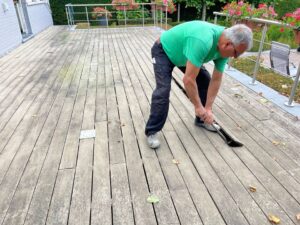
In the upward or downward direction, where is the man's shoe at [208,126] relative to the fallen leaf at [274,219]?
upward

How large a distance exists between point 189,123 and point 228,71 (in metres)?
2.04

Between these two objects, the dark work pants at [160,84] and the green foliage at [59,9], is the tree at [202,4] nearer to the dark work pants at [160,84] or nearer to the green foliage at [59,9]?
the green foliage at [59,9]

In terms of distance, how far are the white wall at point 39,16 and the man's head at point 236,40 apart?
8.52 m

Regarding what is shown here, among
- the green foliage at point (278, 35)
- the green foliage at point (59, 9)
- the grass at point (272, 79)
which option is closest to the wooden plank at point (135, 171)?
the grass at point (272, 79)

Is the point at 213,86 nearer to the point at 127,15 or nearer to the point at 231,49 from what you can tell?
the point at 231,49

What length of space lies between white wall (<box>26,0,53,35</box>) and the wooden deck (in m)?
5.97

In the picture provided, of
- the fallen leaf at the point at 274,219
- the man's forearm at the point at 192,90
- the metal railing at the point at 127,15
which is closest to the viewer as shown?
the fallen leaf at the point at 274,219

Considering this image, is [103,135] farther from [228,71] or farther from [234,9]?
[234,9]

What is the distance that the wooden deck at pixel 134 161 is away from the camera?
167 centimetres

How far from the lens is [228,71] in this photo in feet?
14.4

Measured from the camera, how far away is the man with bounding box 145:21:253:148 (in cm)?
172

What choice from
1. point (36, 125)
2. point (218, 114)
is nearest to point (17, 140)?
point (36, 125)

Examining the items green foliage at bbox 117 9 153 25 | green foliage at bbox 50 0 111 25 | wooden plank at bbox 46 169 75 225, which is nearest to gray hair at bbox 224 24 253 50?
wooden plank at bbox 46 169 75 225

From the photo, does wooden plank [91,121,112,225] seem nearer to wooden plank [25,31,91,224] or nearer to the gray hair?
wooden plank [25,31,91,224]
